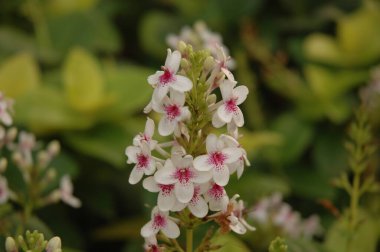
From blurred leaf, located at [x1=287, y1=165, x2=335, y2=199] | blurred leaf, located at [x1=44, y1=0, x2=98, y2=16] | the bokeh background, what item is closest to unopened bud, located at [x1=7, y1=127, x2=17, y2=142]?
the bokeh background

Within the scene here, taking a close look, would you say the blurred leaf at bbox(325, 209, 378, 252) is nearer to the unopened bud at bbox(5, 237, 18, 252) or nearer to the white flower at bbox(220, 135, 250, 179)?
the white flower at bbox(220, 135, 250, 179)

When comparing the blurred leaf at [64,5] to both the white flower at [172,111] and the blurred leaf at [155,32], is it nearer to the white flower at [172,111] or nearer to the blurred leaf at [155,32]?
the blurred leaf at [155,32]

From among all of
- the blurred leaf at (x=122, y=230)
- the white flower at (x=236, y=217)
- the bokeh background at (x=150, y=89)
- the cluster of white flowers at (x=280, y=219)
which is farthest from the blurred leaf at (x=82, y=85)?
the white flower at (x=236, y=217)

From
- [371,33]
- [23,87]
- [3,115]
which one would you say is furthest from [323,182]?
[3,115]

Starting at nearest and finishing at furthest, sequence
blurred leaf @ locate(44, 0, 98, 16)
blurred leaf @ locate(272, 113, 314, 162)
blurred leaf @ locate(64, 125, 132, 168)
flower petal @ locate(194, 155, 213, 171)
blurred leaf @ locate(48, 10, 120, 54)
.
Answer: flower petal @ locate(194, 155, 213, 171)
blurred leaf @ locate(64, 125, 132, 168)
blurred leaf @ locate(272, 113, 314, 162)
blurred leaf @ locate(48, 10, 120, 54)
blurred leaf @ locate(44, 0, 98, 16)

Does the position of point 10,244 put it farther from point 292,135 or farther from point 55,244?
point 292,135
